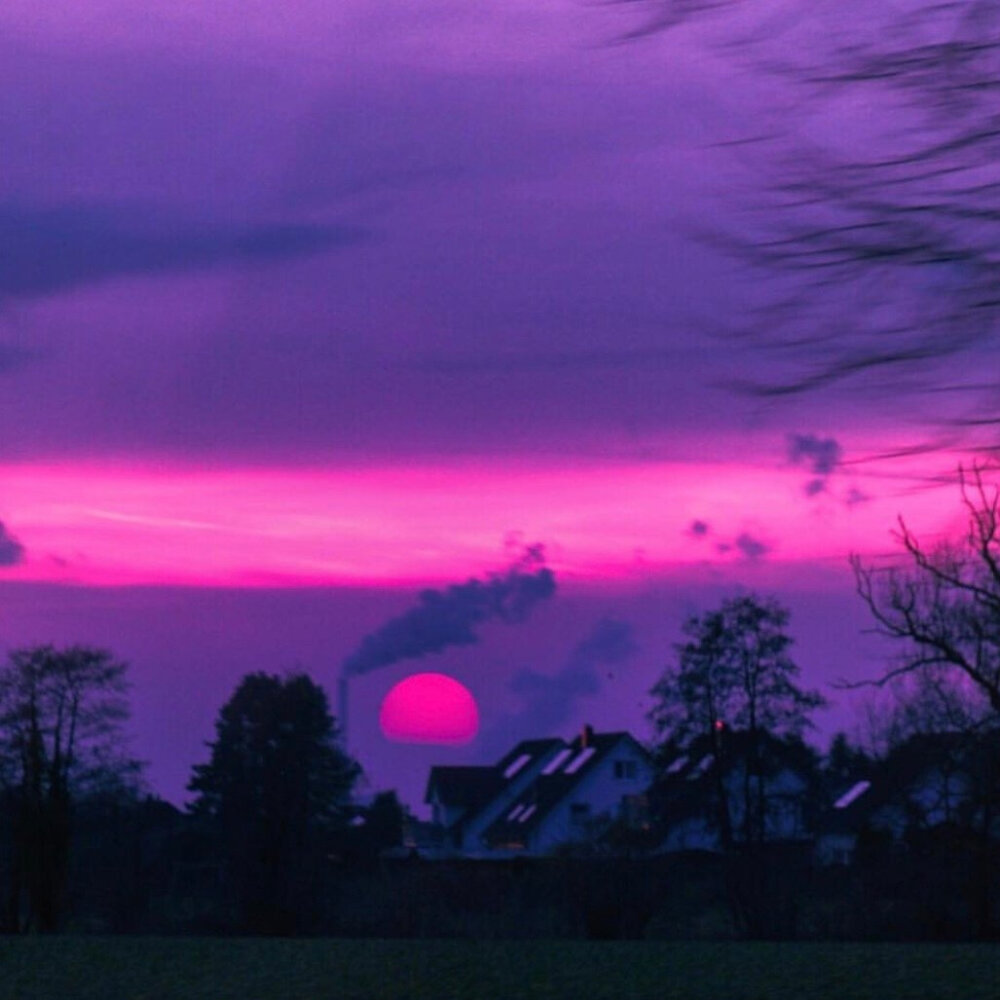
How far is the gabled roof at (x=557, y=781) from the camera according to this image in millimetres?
41000

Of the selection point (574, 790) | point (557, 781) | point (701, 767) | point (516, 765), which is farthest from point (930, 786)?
point (516, 765)

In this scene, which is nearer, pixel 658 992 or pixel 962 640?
pixel 658 992

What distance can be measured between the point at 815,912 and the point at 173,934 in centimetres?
1046

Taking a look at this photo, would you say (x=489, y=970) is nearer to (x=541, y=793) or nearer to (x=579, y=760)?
(x=579, y=760)

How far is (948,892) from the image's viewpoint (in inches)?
1125

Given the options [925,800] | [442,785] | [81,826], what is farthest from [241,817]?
[442,785]

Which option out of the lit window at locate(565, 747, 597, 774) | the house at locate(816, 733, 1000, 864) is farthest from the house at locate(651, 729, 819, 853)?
the lit window at locate(565, 747, 597, 774)

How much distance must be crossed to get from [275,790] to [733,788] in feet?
30.5

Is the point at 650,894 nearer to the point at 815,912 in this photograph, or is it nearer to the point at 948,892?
the point at 815,912

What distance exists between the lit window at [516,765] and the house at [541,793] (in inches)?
0.6

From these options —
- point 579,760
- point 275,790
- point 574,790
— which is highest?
point 579,760

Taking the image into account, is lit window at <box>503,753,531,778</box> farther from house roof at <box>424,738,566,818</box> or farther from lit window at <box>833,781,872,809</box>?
lit window at <box>833,781,872,809</box>

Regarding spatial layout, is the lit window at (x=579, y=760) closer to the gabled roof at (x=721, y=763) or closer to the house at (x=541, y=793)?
the house at (x=541, y=793)

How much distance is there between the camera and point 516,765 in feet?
147
